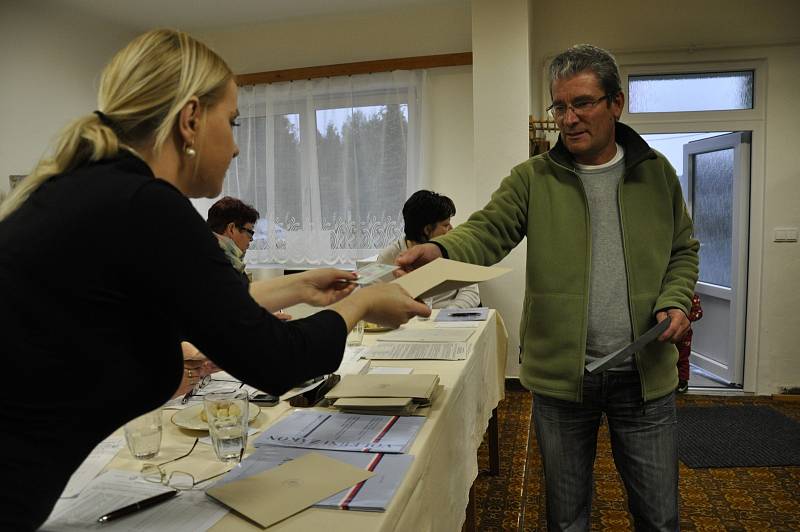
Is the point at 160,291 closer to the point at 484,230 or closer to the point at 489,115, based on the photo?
the point at 484,230

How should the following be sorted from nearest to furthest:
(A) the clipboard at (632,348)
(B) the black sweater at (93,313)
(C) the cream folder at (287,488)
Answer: (B) the black sweater at (93,313) < (C) the cream folder at (287,488) < (A) the clipboard at (632,348)

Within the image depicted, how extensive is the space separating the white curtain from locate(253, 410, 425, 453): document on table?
3496 millimetres

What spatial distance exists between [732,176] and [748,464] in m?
2.18

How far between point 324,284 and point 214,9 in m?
3.87

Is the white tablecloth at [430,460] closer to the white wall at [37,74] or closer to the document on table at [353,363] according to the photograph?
the document on table at [353,363]

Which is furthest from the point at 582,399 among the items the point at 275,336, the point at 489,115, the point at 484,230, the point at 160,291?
the point at 489,115

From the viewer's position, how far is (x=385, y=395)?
1386 millimetres

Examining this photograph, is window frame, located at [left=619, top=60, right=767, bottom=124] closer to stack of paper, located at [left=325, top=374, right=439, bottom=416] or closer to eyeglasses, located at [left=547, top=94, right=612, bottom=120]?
eyeglasses, located at [left=547, top=94, right=612, bottom=120]

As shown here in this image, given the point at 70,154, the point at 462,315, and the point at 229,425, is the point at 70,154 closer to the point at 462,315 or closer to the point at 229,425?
the point at 229,425

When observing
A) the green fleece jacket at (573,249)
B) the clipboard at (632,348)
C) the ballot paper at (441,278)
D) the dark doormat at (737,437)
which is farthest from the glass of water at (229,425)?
the dark doormat at (737,437)

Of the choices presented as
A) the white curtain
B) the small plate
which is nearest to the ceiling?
the white curtain

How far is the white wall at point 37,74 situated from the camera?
13.2ft

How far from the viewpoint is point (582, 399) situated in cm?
155

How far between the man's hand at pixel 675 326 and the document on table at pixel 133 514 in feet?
3.54
